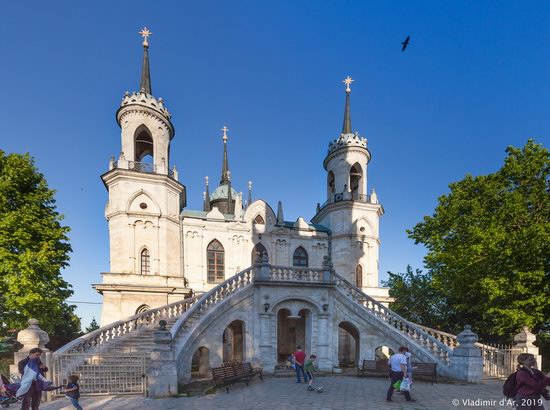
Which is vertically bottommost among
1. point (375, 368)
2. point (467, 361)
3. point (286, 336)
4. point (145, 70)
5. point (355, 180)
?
point (286, 336)

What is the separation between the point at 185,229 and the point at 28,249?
9.31 metres

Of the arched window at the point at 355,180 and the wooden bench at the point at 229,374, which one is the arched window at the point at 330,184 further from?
the wooden bench at the point at 229,374

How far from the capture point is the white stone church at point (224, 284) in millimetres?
12617

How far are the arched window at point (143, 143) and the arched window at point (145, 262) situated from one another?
8222 millimetres

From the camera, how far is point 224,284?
15375 mm

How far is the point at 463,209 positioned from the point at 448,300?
11090mm

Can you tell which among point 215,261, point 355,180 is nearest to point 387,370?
point 215,261

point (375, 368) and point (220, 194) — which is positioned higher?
point (220, 194)

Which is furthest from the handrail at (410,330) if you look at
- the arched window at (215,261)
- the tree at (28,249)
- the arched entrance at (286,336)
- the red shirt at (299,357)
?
the tree at (28,249)

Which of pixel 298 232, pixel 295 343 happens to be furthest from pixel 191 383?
pixel 298 232

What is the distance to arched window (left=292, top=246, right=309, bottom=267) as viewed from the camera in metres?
24.8

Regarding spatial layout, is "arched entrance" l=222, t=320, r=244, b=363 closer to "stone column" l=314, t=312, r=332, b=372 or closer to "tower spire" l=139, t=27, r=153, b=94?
"stone column" l=314, t=312, r=332, b=372

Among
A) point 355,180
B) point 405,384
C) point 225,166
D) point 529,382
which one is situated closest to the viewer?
point 529,382

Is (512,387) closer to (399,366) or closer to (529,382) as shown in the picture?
(529,382)
